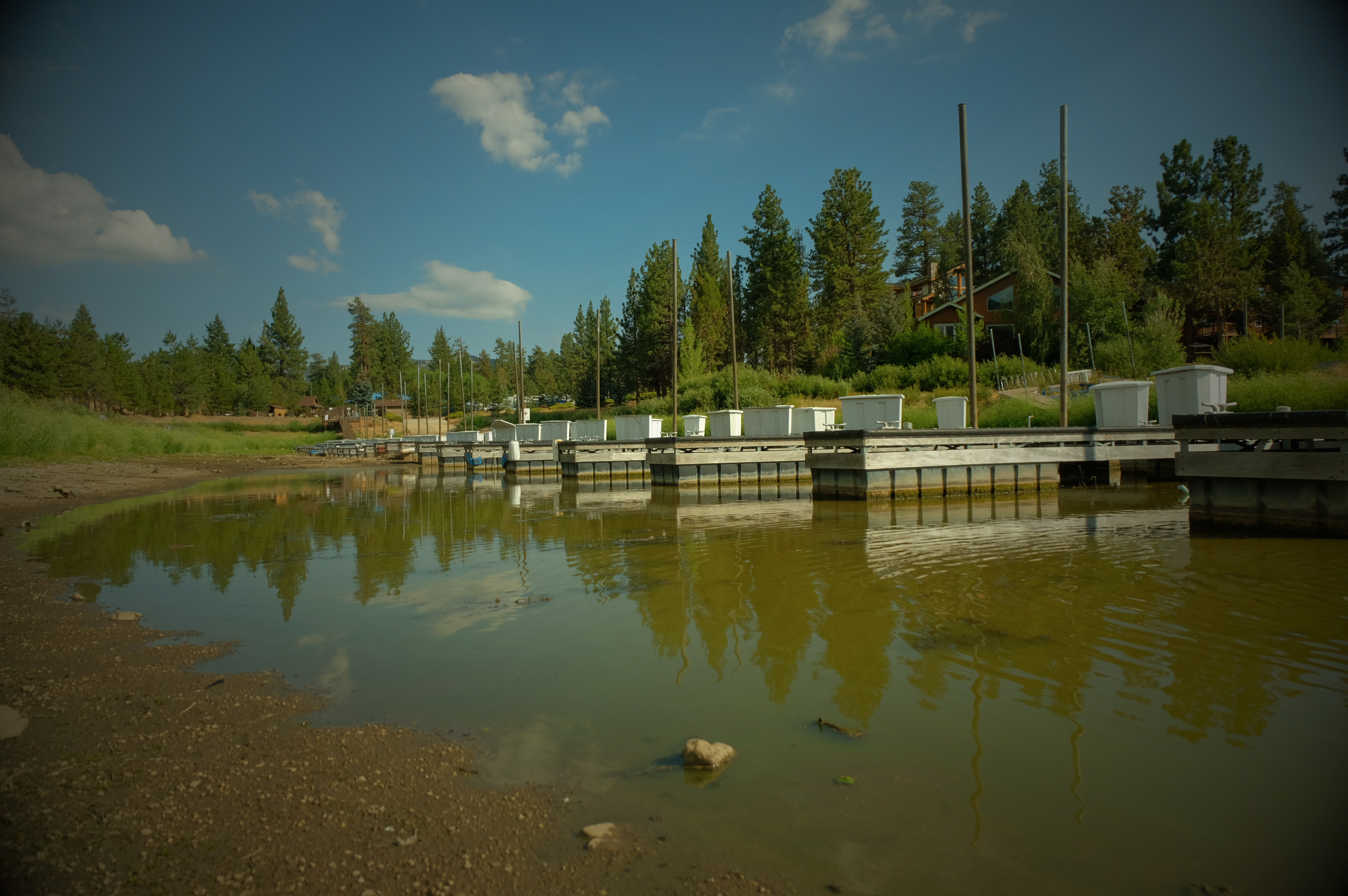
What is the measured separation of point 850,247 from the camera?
46.2 m

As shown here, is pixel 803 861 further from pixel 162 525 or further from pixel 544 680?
pixel 162 525

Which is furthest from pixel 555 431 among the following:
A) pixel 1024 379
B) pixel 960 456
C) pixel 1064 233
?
pixel 1024 379

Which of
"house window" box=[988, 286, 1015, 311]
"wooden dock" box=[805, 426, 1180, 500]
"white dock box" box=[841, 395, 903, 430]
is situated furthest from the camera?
"house window" box=[988, 286, 1015, 311]

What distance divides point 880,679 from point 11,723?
16.8 feet

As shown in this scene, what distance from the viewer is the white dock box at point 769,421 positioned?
20.4 meters

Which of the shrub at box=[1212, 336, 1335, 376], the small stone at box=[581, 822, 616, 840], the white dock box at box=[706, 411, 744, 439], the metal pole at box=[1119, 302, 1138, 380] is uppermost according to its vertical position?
the metal pole at box=[1119, 302, 1138, 380]

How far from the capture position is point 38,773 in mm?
3102

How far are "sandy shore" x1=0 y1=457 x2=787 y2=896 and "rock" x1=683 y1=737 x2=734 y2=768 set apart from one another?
1.64 ft

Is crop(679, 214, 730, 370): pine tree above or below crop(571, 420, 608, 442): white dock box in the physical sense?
above

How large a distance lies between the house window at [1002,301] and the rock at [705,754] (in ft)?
145

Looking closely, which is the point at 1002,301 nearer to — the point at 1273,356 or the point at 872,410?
the point at 1273,356

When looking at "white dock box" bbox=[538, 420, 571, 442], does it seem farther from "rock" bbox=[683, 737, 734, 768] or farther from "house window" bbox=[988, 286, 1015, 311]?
"house window" bbox=[988, 286, 1015, 311]

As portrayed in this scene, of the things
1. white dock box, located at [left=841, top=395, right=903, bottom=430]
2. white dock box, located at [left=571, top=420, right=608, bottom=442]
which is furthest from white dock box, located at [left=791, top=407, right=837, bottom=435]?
white dock box, located at [left=571, top=420, right=608, bottom=442]

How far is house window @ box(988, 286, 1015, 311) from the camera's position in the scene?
4197 centimetres
